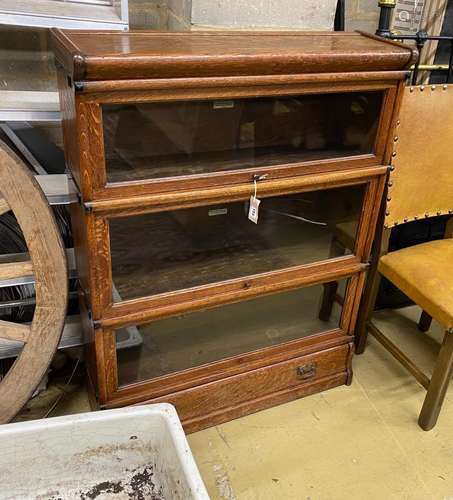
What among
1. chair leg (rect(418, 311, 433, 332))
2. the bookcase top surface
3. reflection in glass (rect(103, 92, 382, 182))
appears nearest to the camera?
the bookcase top surface

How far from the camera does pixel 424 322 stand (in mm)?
1993

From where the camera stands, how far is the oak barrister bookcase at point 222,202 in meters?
1.08

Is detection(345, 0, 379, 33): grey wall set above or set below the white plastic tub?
above

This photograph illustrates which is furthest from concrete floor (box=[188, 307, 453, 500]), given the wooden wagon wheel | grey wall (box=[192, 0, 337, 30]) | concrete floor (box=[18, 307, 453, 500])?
grey wall (box=[192, 0, 337, 30])

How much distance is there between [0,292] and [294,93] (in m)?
1.03

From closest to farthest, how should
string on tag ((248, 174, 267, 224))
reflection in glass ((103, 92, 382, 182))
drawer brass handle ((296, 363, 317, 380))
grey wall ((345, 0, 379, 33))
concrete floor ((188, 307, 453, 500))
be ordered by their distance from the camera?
reflection in glass ((103, 92, 382, 182))
string on tag ((248, 174, 267, 224))
concrete floor ((188, 307, 453, 500))
drawer brass handle ((296, 363, 317, 380))
grey wall ((345, 0, 379, 33))

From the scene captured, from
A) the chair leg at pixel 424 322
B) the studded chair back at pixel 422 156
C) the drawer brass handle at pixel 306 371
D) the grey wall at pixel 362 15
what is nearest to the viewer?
the studded chair back at pixel 422 156

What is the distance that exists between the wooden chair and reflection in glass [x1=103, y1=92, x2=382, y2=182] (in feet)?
0.73

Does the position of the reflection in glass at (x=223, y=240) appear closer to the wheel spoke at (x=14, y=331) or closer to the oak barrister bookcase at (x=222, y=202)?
the oak barrister bookcase at (x=222, y=202)

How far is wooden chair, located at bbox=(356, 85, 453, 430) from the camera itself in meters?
1.50

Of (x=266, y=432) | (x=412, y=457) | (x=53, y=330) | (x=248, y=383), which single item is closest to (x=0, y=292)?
(x=53, y=330)

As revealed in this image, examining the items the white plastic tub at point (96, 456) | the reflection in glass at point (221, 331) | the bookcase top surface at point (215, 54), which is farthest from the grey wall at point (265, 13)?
the white plastic tub at point (96, 456)

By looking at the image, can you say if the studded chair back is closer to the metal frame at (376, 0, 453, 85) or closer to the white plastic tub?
the metal frame at (376, 0, 453, 85)

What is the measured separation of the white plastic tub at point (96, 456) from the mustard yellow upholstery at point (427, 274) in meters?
0.80
